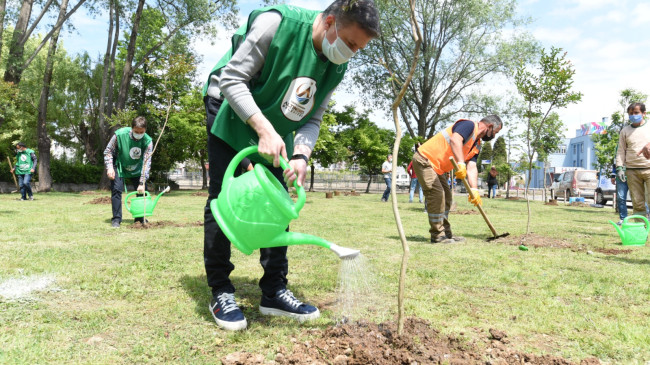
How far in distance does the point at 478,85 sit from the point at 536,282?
25747 millimetres

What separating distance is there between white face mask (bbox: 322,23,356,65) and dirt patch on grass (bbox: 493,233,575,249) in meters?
4.71

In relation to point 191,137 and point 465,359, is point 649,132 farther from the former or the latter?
point 191,137

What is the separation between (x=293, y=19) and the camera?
7.35ft

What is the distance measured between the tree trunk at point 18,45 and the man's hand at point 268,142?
58.0 feet

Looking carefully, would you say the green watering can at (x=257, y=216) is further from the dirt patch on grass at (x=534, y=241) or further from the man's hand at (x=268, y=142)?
the dirt patch on grass at (x=534, y=241)

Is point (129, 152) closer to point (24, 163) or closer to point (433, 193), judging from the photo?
point (433, 193)

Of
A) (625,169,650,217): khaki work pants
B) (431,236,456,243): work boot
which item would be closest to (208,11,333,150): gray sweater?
(431,236,456,243): work boot

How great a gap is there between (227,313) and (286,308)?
373 mm

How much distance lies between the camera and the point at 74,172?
22.9m

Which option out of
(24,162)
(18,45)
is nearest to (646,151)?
(24,162)

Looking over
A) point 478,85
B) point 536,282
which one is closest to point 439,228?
point 536,282

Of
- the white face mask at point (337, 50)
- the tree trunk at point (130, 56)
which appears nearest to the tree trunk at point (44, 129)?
the tree trunk at point (130, 56)

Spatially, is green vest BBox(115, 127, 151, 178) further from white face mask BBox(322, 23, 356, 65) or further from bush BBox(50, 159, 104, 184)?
bush BBox(50, 159, 104, 184)

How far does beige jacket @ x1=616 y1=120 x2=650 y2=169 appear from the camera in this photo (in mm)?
6855
